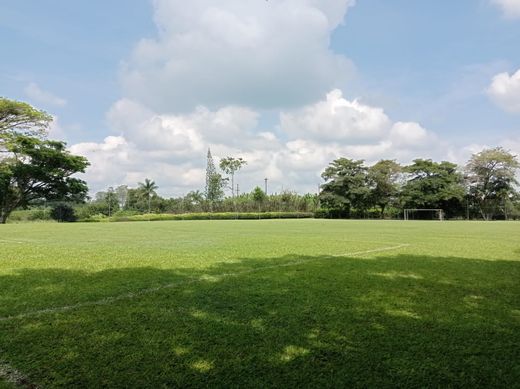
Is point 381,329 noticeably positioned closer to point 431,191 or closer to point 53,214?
point 53,214

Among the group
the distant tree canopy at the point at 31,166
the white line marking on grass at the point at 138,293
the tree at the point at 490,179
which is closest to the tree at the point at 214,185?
the distant tree canopy at the point at 31,166

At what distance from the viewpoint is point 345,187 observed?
43.4m

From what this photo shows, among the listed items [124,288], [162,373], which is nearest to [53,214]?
[124,288]

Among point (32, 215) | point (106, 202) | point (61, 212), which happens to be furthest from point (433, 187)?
point (106, 202)

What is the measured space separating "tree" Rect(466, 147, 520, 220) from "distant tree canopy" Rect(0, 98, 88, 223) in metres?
40.5

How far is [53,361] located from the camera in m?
2.19

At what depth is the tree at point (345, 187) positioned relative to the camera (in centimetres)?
4262

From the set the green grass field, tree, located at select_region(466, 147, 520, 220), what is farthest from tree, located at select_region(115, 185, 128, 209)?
the green grass field

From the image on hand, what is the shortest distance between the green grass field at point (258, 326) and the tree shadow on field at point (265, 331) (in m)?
0.01

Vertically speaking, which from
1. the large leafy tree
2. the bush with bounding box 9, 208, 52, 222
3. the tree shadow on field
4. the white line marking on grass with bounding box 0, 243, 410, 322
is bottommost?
the tree shadow on field

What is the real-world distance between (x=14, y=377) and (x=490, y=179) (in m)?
45.1

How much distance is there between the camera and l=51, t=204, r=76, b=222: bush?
108ft

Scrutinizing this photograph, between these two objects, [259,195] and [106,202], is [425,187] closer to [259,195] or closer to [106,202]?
[259,195]

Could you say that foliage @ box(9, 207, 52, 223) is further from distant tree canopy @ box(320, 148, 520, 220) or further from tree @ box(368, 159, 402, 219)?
tree @ box(368, 159, 402, 219)
